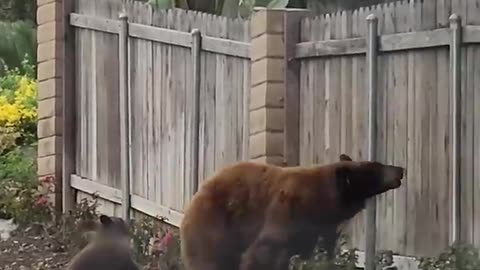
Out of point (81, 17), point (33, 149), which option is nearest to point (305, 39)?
point (81, 17)

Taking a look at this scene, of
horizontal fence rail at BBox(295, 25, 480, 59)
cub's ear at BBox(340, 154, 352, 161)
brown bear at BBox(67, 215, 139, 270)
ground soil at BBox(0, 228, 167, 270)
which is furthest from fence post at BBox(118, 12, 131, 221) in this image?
cub's ear at BBox(340, 154, 352, 161)

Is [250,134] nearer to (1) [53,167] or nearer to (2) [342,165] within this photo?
(2) [342,165]

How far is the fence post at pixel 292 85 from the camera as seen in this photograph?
3475mm

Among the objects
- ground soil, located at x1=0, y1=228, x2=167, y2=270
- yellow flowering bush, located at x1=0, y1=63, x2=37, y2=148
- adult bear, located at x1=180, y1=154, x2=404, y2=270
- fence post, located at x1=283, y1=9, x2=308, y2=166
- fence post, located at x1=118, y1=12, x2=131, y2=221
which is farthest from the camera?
yellow flowering bush, located at x1=0, y1=63, x2=37, y2=148

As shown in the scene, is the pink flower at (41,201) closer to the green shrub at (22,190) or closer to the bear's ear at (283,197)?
the green shrub at (22,190)

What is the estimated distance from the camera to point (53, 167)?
4973 millimetres

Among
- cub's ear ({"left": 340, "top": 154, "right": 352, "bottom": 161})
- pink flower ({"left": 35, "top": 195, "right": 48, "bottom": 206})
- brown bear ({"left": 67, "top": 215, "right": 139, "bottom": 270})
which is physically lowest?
pink flower ({"left": 35, "top": 195, "right": 48, "bottom": 206})

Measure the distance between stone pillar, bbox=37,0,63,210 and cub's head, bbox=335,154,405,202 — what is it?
2089 mm

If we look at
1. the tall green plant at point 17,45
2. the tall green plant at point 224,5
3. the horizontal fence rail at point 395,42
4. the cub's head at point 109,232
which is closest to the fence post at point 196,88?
the tall green plant at point 224,5

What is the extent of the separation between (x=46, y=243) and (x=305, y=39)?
1.09 metres

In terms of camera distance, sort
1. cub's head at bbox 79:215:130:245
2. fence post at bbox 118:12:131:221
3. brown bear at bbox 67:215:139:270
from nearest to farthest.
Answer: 1. brown bear at bbox 67:215:139:270
2. cub's head at bbox 79:215:130:245
3. fence post at bbox 118:12:131:221

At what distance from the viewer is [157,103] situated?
4.16 meters

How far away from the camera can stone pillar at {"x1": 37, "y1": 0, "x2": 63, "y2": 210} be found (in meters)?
4.88

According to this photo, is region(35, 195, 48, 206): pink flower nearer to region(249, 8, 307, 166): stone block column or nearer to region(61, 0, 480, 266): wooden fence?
region(61, 0, 480, 266): wooden fence
